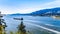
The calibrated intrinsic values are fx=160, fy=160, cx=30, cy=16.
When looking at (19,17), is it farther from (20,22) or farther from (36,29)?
(36,29)

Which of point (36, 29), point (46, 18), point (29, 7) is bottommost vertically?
point (36, 29)

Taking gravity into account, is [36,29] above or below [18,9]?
below

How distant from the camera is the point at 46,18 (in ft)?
14.0

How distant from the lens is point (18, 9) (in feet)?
13.9

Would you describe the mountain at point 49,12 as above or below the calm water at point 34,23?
above

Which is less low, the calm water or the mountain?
the mountain

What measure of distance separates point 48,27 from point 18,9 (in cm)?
95

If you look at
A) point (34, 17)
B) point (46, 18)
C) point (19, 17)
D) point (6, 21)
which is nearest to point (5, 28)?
point (6, 21)

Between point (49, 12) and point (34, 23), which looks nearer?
point (49, 12)

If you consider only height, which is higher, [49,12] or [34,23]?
[49,12]

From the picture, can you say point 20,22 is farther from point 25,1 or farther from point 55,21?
point 55,21

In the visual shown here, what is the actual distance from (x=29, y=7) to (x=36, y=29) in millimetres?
624

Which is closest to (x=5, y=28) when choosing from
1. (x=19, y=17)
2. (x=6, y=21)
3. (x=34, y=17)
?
(x=6, y=21)

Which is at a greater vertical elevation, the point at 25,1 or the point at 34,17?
the point at 25,1
